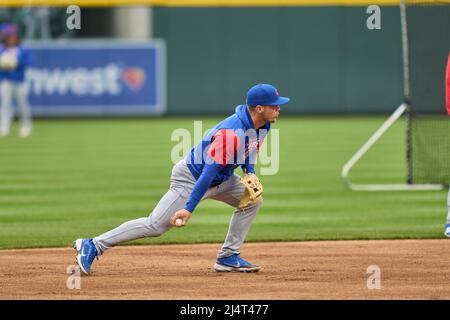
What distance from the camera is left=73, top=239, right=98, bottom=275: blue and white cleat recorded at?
942 cm

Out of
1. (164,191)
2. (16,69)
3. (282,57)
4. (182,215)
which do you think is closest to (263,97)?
(182,215)

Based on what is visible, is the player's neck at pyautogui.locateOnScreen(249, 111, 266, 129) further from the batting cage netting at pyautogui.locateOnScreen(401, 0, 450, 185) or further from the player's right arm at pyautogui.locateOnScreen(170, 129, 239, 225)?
the batting cage netting at pyautogui.locateOnScreen(401, 0, 450, 185)

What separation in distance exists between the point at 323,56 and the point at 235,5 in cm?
297

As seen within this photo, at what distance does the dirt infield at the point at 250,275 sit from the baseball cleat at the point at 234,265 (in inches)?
3.8

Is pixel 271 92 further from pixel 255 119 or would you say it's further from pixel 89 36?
pixel 89 36

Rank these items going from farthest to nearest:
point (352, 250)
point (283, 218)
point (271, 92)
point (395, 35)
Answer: point (395, 35)
point (283, 218)
point (352, 250)
point (271, 92)

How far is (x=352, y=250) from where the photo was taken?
1120cm

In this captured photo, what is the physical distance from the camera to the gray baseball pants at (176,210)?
923cm

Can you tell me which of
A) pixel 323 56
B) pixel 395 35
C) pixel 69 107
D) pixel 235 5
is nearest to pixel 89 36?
pixel 69 107

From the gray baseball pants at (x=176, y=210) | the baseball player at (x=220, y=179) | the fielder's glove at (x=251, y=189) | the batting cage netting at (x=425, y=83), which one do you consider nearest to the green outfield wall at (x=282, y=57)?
the batting cage netting at (x=425, y=83)

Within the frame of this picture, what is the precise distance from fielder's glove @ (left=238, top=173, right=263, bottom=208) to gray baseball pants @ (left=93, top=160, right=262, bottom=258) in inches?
5.9
